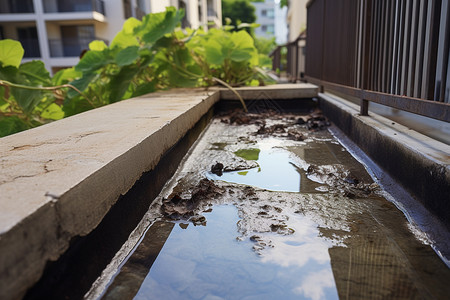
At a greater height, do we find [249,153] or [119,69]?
[119,69]

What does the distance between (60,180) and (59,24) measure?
2079cm

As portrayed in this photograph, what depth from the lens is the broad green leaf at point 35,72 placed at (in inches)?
130

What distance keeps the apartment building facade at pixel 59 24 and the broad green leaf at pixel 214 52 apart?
15.4 m

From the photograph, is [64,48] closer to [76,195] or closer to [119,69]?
[119,69]

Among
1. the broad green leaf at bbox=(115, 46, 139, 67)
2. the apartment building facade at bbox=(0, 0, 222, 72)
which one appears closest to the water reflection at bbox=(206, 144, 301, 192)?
the broad green leaf at bbox=(115, 46, 139, 67)

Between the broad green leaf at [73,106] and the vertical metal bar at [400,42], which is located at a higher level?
the vertical metal bar at [400,42]

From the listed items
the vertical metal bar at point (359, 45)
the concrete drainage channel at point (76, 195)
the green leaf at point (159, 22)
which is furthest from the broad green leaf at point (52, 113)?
the vertical metal bar at point (359, 45)

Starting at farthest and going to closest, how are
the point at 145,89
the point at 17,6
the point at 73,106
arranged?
the point at 17,6 < the point at 145,89 < the point at 73,106

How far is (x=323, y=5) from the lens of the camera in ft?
14.6

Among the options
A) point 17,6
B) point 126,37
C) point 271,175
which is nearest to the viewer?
point 271,175

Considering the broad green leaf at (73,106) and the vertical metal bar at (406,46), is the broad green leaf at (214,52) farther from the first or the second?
the vertical metal bar at (406,46)

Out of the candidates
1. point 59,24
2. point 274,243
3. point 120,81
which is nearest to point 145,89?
point 120,81

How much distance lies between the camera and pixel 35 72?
132 inches

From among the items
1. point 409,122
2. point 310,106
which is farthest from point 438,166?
point 310,106
